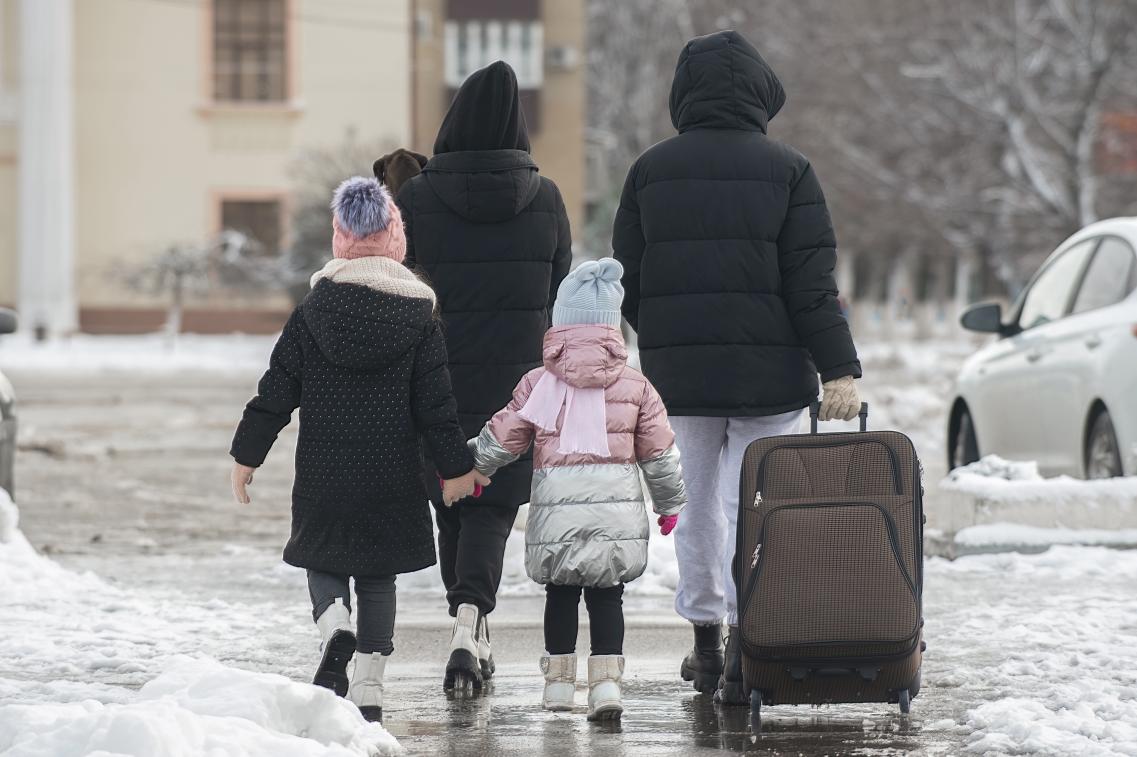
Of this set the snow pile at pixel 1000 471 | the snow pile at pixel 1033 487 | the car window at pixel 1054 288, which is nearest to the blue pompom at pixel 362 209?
the snow pile at pixel 1033 487

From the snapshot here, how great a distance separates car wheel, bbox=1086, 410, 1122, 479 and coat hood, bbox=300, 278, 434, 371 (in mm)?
4687

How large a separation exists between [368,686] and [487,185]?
1.76 metres

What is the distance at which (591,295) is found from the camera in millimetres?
5742

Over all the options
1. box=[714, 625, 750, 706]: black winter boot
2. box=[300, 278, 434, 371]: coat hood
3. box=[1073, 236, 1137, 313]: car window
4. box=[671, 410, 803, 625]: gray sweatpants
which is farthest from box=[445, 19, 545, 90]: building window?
box=[300, 278, 434, 371]: coat hood

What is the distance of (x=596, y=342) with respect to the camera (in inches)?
226

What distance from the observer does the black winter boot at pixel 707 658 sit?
6219 mm

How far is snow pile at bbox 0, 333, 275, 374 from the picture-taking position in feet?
97.8

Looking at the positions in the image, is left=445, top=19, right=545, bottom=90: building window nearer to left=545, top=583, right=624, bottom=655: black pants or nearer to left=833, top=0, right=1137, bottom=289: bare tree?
left=833, top=0, right=1137, bottom=289: bare tree

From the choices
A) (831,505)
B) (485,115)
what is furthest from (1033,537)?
(485,115)

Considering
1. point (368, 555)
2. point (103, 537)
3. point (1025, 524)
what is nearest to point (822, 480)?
point (368, 555)

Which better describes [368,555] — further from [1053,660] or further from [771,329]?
[1053,660]

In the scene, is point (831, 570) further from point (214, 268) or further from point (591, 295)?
point (214, 268)

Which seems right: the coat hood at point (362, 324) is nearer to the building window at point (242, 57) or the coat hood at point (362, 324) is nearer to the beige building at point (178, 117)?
the beige building at point (178, 117)

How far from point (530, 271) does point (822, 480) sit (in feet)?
4.63
